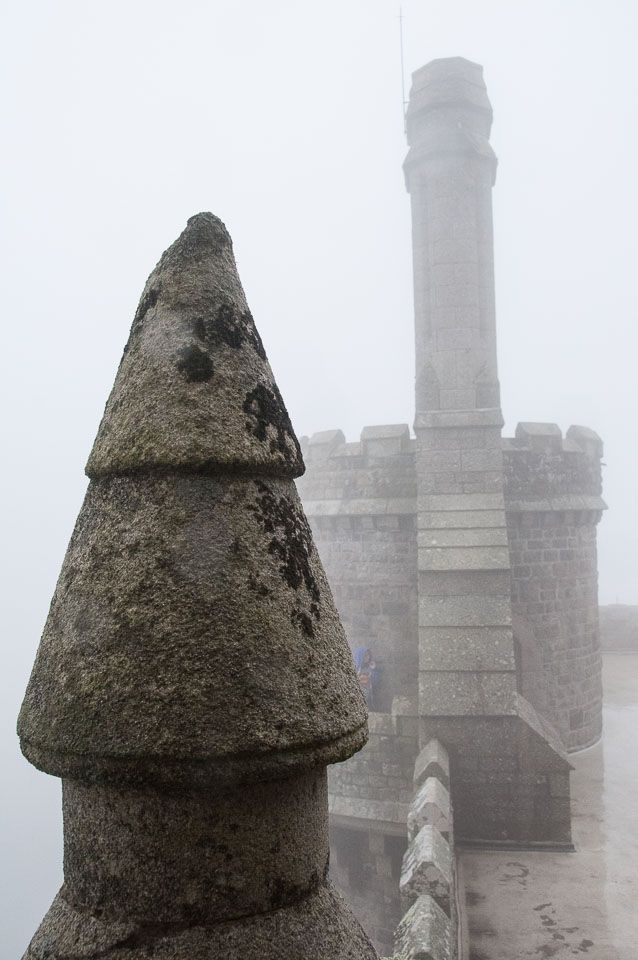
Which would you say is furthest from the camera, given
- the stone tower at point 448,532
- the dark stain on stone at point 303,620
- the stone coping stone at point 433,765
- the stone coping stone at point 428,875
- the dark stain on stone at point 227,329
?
the stone tower at point 448,532

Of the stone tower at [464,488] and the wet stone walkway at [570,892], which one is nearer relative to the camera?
the wet stone walkway at [570,892]

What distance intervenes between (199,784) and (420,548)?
9.08m

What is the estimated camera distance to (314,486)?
12.7 meters

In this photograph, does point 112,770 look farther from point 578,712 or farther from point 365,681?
point 578,712

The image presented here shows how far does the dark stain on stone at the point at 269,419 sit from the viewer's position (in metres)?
1.67

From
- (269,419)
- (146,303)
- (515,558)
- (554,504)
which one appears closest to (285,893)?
(269,419)

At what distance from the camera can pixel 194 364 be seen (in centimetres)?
166

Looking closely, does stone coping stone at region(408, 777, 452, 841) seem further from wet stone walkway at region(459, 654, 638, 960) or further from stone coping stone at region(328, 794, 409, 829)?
stone coping stone at region(328, 794, 409, 829)

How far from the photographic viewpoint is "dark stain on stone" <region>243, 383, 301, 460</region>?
1668mm

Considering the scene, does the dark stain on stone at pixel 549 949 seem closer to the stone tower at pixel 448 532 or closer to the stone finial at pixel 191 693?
the stone tower at pixel 448 532

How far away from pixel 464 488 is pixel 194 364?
9.53 metres

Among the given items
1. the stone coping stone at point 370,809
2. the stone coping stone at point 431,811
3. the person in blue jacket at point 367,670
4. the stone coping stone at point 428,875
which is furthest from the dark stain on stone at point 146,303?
the person in blue jacket at point 367,670

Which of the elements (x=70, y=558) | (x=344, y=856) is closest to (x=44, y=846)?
(x=344, y=856)

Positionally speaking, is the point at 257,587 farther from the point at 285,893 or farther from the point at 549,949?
the point at 549,949
